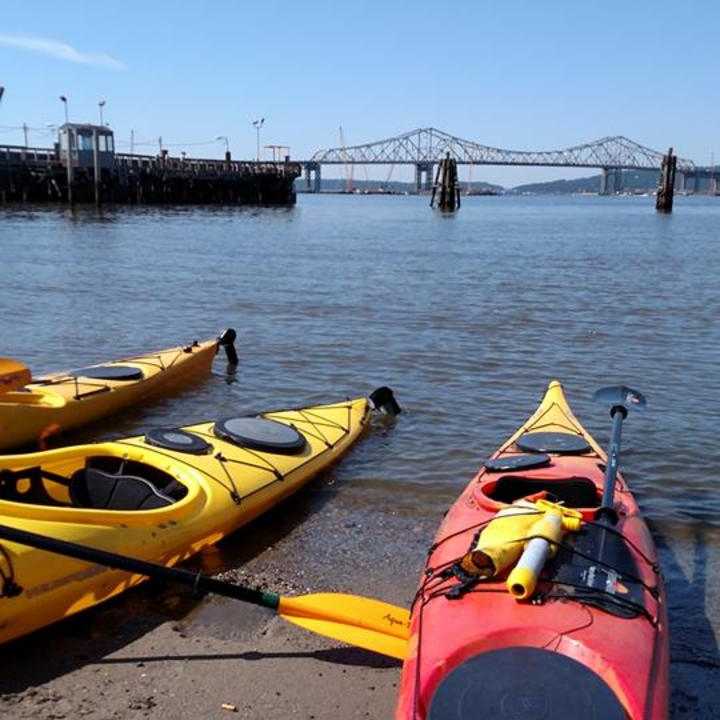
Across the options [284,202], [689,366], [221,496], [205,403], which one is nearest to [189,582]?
[221,496]

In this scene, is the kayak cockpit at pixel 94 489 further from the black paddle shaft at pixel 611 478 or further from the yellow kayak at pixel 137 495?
the black paddle shaft at pixel 611 478

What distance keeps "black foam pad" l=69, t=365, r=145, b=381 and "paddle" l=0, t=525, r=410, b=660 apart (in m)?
5.13

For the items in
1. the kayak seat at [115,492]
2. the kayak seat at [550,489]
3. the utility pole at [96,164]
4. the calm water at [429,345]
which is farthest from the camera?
the utility pole at [96,164]

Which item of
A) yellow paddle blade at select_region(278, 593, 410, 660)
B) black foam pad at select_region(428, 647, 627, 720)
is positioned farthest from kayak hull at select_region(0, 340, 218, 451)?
black foam pad at select_region(428, 647, 627, 720)

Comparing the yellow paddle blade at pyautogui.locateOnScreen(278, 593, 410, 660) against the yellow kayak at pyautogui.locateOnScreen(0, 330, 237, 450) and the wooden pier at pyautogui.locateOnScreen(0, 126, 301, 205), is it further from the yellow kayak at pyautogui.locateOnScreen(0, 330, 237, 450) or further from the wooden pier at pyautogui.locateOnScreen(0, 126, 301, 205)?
the wooden pier at pyautogui.locateOnScreen(0, 126, 301, 205)

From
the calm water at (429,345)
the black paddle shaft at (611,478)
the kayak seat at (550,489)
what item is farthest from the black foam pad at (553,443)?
the calm water at (429,345)

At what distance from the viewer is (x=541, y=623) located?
11.8ft

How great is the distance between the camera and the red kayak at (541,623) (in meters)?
3.22

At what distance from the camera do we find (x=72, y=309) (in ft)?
52.7

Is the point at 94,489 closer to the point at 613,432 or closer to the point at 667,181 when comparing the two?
the point at 613,432

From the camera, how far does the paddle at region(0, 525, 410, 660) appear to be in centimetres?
401

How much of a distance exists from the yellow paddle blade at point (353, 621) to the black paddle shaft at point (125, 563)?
171mm

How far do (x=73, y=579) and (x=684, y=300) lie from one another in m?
16.8

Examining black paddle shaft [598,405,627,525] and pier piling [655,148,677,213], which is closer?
black paddle shaft [598,405,627,525]
